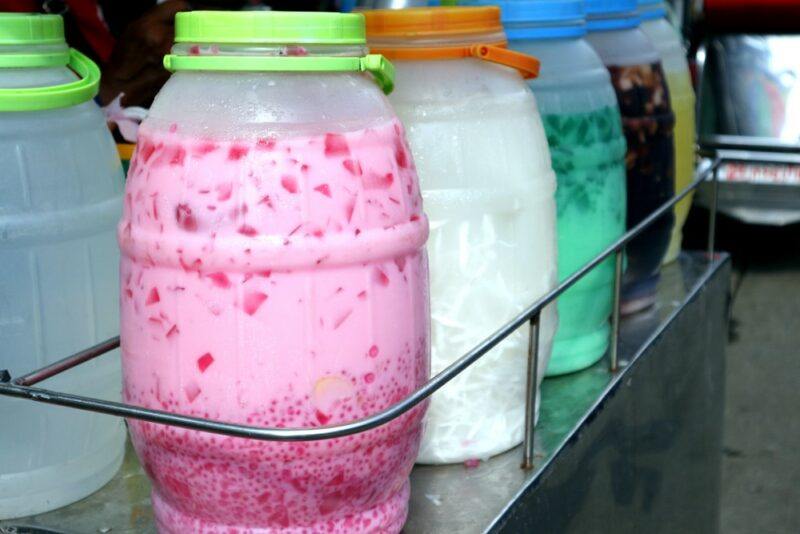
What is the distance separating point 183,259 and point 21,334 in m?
0.23

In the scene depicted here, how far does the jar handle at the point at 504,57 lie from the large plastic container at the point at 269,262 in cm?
18

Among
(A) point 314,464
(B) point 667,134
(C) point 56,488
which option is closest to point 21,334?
(C) point 56,488

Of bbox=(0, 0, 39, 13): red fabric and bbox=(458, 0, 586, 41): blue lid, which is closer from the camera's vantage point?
bbox=(458, 0, 586, 41): blue lid

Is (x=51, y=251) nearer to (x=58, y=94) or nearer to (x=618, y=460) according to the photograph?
(x=58, y=94)

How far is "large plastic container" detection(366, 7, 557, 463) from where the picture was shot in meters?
0.99

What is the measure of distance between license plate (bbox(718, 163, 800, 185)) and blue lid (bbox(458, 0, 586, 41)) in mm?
3017

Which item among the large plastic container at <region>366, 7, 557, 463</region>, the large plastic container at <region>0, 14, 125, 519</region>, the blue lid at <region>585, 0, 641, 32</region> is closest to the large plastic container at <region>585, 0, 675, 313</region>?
the blue lid at <region>585, 0, 641, 32</region>

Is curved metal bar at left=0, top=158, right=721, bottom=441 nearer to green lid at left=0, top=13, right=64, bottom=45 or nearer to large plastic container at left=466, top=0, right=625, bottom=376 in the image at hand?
green lid at left=0, top=13, right=64, bottom=45

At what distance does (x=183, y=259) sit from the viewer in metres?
0.76

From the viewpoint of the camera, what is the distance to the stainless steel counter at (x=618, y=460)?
963 millimetres

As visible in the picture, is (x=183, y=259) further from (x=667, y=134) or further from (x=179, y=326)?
(x=667, y=134)

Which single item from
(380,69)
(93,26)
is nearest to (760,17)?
(93,26)

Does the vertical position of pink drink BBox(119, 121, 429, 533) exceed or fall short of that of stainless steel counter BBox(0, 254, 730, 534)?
it exceeds it

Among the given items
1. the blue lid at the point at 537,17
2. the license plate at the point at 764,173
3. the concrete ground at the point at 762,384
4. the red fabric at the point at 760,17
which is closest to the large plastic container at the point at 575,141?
the blue lid at the point at 537,17
